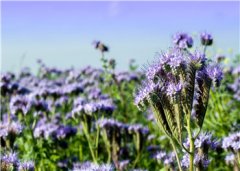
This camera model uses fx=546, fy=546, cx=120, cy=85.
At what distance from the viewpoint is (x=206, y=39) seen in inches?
260

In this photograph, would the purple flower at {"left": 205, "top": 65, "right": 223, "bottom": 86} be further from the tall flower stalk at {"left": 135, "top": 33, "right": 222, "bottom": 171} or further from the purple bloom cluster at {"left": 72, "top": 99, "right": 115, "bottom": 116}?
the purple bloom cluster at {"left": 72, "top": 99, "right": 115, "bottom": 116}

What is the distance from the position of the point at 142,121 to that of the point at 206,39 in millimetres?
4316

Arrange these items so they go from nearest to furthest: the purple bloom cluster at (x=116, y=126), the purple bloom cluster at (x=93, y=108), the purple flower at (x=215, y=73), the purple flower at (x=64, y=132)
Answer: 1. the purple flower at (x=215, y=73)
2. the purple bloom cluster at (x=93, y=108)
3. the purple bloom cluster at (x=116, y=126)
4. the purple flower at (x=64, y=132)

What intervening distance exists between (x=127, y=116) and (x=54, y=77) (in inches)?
291

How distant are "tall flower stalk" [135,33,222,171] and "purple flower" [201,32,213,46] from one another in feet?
10.2

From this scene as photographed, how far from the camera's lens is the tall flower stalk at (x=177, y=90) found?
3316 millimetres

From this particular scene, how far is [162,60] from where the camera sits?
3.45 metres

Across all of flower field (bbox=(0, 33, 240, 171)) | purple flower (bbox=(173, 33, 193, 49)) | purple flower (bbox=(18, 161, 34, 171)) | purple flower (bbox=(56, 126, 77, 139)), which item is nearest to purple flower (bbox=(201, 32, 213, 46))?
flower field (bbox=(0, 33, 240, 171))

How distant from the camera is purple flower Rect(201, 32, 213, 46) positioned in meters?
6.61

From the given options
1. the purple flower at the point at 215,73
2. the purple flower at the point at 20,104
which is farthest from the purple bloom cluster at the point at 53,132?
the purple flower at the point at 215,73

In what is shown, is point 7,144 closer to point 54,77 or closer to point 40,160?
point 40,160

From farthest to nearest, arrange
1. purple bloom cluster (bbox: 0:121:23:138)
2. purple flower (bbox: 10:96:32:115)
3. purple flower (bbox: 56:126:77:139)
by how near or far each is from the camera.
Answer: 1. purple flower (bbox: 56:126:77:139)
2. purple flower (bbox: 10:96:32:115)
3. purple bloom cluster (bbox: 0:121:23:138)

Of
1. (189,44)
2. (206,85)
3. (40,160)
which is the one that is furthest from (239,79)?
(206,85)

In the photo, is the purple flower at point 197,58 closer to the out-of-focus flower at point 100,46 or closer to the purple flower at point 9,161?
the purple flower at point 9,161
